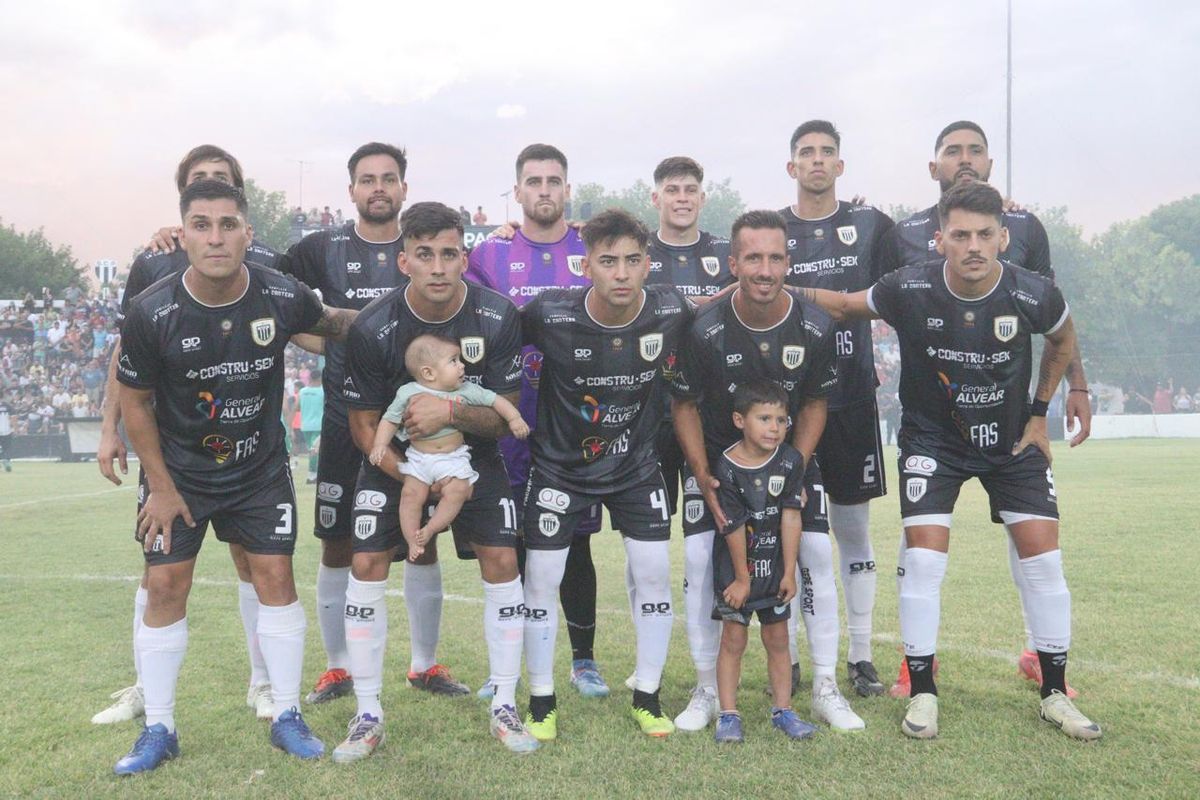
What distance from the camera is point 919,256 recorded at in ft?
18.4

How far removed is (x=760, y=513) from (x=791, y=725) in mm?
1003

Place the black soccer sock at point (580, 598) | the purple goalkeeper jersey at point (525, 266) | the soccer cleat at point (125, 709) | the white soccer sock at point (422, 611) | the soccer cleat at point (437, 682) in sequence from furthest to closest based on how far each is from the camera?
the purple goalkeeper jersey at point (525, 266) < the black soccer sock at point (580, 598) < the white soccer sock at point (422, 611) < the soccer cleat at point (437, 682) < the soccer cleat at point (125, 709)

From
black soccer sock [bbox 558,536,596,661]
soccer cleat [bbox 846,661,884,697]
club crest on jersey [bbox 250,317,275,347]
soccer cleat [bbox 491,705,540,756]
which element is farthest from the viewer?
black soccer sock [bbox 558,536,596,661]

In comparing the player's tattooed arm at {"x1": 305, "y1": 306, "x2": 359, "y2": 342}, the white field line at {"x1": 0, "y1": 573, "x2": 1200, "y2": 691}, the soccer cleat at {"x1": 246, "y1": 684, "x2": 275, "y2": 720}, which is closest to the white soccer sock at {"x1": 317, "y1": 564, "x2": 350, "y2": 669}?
the soccer cleat at {"x1": 246, "y1": 684, "x2": 275, "y2": 720}

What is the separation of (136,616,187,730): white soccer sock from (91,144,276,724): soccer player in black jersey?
44 centimetres

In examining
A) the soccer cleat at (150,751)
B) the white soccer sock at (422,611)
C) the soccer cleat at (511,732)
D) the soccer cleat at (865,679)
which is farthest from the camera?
the white soccer sock at (422,611)

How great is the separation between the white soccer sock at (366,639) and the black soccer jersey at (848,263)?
282 cm

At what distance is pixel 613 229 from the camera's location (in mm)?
4777

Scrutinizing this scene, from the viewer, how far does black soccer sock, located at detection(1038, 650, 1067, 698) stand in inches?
184

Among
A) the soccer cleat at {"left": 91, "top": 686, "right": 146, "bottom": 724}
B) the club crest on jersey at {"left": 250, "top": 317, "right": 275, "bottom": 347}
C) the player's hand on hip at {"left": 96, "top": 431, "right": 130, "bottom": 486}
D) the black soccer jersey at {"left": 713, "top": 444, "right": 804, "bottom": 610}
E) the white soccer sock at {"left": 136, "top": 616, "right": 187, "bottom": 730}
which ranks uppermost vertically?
the club crest on jersey at {"left": 250, "top": 317, "right": 275, "bottom": 347}

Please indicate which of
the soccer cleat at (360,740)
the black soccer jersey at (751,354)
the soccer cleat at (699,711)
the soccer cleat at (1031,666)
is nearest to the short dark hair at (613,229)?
the black soccer jersey at (751,354)

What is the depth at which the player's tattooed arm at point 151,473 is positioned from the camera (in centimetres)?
438

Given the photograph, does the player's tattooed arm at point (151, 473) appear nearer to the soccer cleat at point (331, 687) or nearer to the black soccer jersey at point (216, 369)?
the black soccer jersey at point (216, 369)

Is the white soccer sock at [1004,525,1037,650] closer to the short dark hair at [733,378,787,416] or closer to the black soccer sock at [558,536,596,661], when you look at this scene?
the short dark hair at [733,378,787,416]
